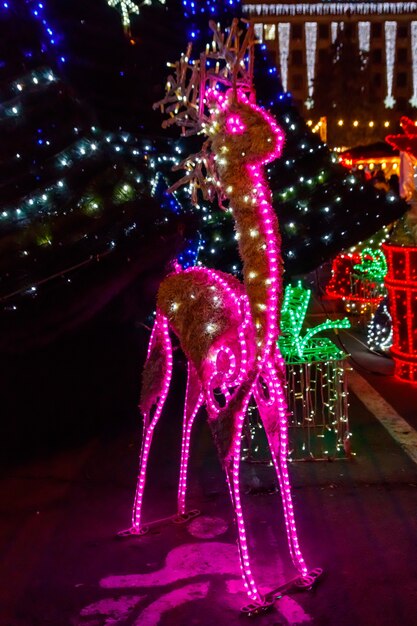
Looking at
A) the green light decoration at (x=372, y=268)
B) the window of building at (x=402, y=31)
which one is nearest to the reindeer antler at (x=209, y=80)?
the green light decoration at (x=372, y=268)

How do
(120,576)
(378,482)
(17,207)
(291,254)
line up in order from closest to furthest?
1. (120,576)
2. (378,482)
3. (17,207)
4. (291,254)

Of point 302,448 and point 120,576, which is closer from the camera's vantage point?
point 120,576

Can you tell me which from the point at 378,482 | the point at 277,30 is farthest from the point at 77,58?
the point at 277,30

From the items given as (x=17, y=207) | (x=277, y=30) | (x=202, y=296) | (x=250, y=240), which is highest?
(x=277, y=30)

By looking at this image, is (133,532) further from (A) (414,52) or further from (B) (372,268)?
(A) (414,52)

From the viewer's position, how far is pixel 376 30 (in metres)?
69.6

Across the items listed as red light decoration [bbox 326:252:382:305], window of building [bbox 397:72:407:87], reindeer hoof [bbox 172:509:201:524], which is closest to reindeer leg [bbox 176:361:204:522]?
reindeer hoof [bbox 172:509:201:524]

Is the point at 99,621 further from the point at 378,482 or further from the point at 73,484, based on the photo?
the point at 378,482

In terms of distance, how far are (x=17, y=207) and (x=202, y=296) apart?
8.94 feet

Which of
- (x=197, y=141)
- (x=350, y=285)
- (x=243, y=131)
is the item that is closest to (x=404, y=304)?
(x=197, y=141)

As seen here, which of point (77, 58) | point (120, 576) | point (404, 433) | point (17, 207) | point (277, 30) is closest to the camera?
point (120, 576)

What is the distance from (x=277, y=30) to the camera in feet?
224

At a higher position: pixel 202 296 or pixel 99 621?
pixel 202 296

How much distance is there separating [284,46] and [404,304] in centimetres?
6492
